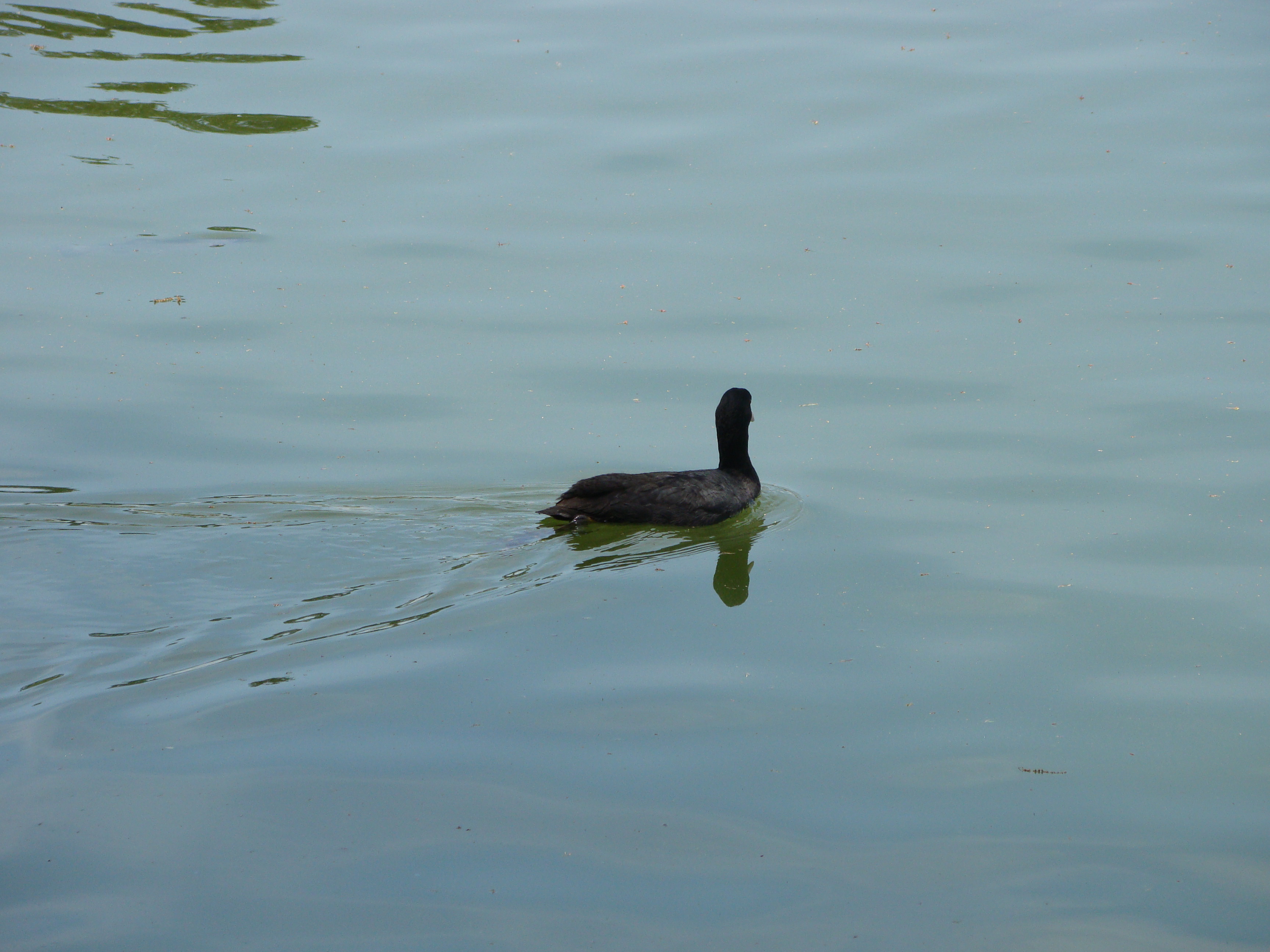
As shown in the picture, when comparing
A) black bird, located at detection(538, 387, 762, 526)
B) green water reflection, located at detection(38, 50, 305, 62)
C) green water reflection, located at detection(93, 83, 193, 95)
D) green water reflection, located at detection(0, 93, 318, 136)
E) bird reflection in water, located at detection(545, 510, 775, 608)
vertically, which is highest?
green water reflection, located at detection(38, 50, 305, 62)

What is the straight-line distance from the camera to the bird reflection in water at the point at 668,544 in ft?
30.0

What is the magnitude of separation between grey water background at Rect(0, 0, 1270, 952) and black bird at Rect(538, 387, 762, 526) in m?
0.17

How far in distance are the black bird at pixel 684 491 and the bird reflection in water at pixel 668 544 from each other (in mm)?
73

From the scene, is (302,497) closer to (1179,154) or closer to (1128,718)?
(1128,718)

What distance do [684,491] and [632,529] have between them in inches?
18.0

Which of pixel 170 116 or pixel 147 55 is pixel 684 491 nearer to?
pixel 170 116

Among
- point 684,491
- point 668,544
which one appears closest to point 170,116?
point 684,491

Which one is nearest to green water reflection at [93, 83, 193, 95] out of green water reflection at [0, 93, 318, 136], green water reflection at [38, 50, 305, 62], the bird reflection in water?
green water reflection at [0, 93, 318, 136]

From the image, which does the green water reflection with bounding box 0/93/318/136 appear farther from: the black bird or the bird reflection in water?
the bird reflection in water

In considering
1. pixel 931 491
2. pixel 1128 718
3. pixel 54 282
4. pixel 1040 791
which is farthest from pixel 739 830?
pixel 54 282

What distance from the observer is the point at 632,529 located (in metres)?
9.80

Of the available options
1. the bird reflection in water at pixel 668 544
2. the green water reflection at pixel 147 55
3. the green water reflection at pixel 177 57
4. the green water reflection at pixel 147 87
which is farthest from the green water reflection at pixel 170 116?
the bird reflection in water at pixel 668 544

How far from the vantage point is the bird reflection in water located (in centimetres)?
914

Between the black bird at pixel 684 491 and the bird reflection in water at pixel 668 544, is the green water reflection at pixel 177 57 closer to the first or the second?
the black bird at pixel 684 491
